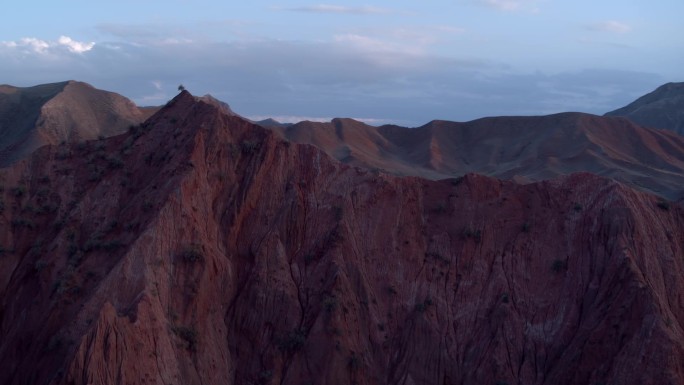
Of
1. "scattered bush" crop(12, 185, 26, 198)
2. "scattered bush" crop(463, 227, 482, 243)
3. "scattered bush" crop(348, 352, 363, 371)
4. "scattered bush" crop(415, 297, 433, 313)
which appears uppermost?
"scattered bush" crop(12, 185, 26, 198)

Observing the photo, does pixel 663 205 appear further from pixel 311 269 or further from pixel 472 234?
pixel 311 269

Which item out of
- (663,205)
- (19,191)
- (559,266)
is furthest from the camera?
(663,205)

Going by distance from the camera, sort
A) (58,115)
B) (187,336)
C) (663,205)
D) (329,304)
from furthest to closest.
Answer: (58,115) < (663,205) < (329,304) < (187,336)

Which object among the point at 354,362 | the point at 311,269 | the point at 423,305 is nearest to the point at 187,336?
the point at 311,269

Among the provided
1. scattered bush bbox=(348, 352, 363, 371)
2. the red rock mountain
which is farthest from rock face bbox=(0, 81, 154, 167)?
scattered bush bbox=(348, 352, 363, 371)

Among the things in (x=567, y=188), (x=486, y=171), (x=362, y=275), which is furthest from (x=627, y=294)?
(x=486, y=171)

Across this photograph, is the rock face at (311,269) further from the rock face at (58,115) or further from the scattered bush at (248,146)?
the rock face at (58,115)

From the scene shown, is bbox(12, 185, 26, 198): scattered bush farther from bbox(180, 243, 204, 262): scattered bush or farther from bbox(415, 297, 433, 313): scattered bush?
bbox(415, 297, 433, 313): scattered bush
